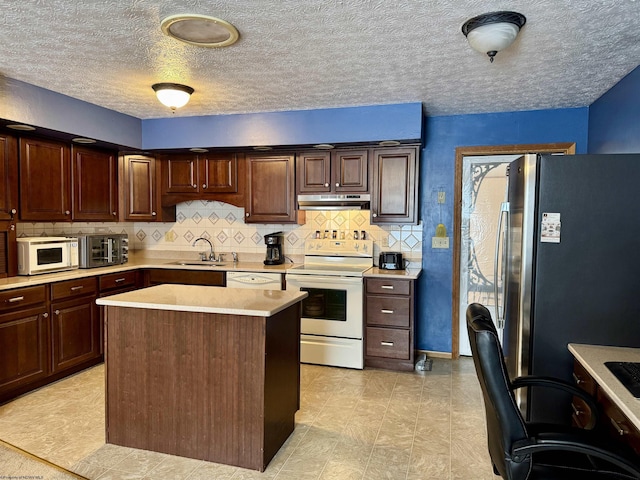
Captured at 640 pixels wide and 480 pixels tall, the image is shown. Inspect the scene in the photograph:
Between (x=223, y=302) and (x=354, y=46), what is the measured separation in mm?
1636

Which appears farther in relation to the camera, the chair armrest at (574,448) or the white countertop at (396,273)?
the white countertop at (396,273)

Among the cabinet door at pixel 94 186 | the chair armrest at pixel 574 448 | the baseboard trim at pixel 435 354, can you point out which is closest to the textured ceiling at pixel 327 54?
the cabinet door at pixel 94 186

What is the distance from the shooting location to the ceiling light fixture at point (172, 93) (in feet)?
10.6

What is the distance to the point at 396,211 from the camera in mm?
4152

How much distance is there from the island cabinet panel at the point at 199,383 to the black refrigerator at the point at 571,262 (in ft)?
4.50

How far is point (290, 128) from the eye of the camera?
4094mm

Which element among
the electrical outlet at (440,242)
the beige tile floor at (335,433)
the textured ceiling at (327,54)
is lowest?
the beige tile floor at (335,433)

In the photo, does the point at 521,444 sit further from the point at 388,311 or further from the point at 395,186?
the point at 395,186

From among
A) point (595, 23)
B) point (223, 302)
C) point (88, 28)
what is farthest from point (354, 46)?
point (223, 302)

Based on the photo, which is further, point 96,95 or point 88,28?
point 96,95

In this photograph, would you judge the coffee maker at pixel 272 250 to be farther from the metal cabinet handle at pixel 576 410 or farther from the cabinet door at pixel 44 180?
the metal cabinet handle at pixel 576 410

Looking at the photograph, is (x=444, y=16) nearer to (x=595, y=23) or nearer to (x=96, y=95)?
(x=595, y=23)

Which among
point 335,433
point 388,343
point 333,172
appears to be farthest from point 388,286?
point 335,433

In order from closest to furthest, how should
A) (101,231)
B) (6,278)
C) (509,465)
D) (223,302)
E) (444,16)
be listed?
1. (509,465)
2. (444,16)
3. (223,302)
4. (6,278)
5. (101,231)
